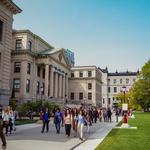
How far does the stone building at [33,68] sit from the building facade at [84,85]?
29.1 m

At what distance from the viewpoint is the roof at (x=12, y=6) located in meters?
33.5

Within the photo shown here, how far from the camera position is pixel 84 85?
372ft

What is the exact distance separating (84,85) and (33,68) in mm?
42973

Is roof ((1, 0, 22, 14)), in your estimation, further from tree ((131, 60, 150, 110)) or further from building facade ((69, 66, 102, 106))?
building facade ((69, 66, 102, 106))

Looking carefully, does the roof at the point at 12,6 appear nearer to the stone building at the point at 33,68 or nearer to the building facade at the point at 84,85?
the stone building at the point at 33,68

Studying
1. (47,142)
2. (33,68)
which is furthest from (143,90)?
(47,142)

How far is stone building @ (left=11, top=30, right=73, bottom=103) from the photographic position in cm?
6825

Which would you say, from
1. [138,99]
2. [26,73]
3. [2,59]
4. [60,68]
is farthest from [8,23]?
[138,99]

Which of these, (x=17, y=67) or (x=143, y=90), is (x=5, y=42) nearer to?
(x=17, y=67)

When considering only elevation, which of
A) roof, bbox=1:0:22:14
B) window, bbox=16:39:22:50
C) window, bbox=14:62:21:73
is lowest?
window, bbox=14:62:21:73

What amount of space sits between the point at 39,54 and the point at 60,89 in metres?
16.3

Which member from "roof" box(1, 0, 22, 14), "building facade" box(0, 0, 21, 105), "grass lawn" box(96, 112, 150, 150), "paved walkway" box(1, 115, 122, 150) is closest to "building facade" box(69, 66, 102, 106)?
"roof" box(1, 0, 22, 14)

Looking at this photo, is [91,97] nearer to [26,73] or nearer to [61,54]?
[61,54]

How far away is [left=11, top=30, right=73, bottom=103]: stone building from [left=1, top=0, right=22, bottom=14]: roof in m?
28.2
